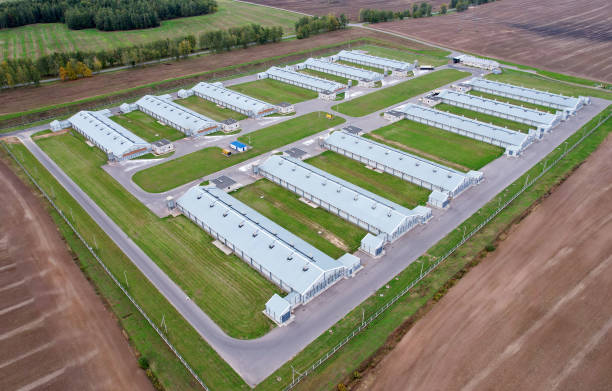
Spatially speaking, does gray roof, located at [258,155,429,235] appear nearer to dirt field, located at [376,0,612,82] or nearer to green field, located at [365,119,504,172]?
green field, located at [365,119,504,172]

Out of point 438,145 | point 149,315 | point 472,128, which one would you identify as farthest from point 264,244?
point 472,128

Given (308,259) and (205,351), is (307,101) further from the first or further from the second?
(205,351)

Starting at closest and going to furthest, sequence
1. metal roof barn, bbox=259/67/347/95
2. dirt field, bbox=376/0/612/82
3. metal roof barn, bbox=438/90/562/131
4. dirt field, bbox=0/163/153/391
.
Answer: dirt field, bbox=0/163/153/391, metal roof barn, bbox=438/90/562/131, metal roof barn, bbox=259/67/347/95, dirt field, bbox=376/0/612/82

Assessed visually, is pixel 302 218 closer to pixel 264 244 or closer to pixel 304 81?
pixel 264 244

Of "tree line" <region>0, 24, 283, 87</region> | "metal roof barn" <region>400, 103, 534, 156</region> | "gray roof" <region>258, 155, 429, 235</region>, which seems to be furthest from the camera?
"tree line" <region>0, 24, 283, 87</region>

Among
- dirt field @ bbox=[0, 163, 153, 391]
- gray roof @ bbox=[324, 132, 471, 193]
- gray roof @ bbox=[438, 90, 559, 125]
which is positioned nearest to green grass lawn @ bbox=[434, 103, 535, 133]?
gray roof @ bbox=[438, 90, 559, 125]
